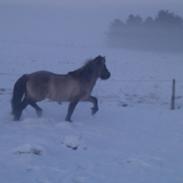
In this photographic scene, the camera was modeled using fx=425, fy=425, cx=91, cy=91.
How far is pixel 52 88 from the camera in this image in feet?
31.8

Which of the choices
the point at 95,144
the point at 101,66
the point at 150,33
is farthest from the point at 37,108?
the point at 150,33

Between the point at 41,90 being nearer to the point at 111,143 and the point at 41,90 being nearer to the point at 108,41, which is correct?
the point at 111,143

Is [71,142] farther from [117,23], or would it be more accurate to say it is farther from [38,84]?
[117,23]

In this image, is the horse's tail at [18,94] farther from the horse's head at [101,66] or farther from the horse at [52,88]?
the horse's head at [101,66]

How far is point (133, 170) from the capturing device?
258 inches

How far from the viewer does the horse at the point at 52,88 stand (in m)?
9.60

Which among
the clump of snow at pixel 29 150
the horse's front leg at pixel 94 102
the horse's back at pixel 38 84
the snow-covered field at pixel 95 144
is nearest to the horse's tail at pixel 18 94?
the horse's back at pixel 38 84

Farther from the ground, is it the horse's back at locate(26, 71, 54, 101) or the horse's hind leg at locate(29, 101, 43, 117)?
the horse's back at locate(26, 71, 54, 101)

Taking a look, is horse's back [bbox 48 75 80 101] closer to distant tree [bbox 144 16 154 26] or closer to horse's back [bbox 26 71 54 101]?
horse's back [bbox 26 71 54 101]

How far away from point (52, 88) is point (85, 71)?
98cm

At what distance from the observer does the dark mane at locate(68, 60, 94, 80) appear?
32.9ft

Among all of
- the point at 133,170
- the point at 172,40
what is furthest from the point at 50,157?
the point at 172,40

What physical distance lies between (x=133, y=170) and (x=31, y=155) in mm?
1634

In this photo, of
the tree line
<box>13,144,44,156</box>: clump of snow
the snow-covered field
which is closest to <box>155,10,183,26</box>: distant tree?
the tree line
